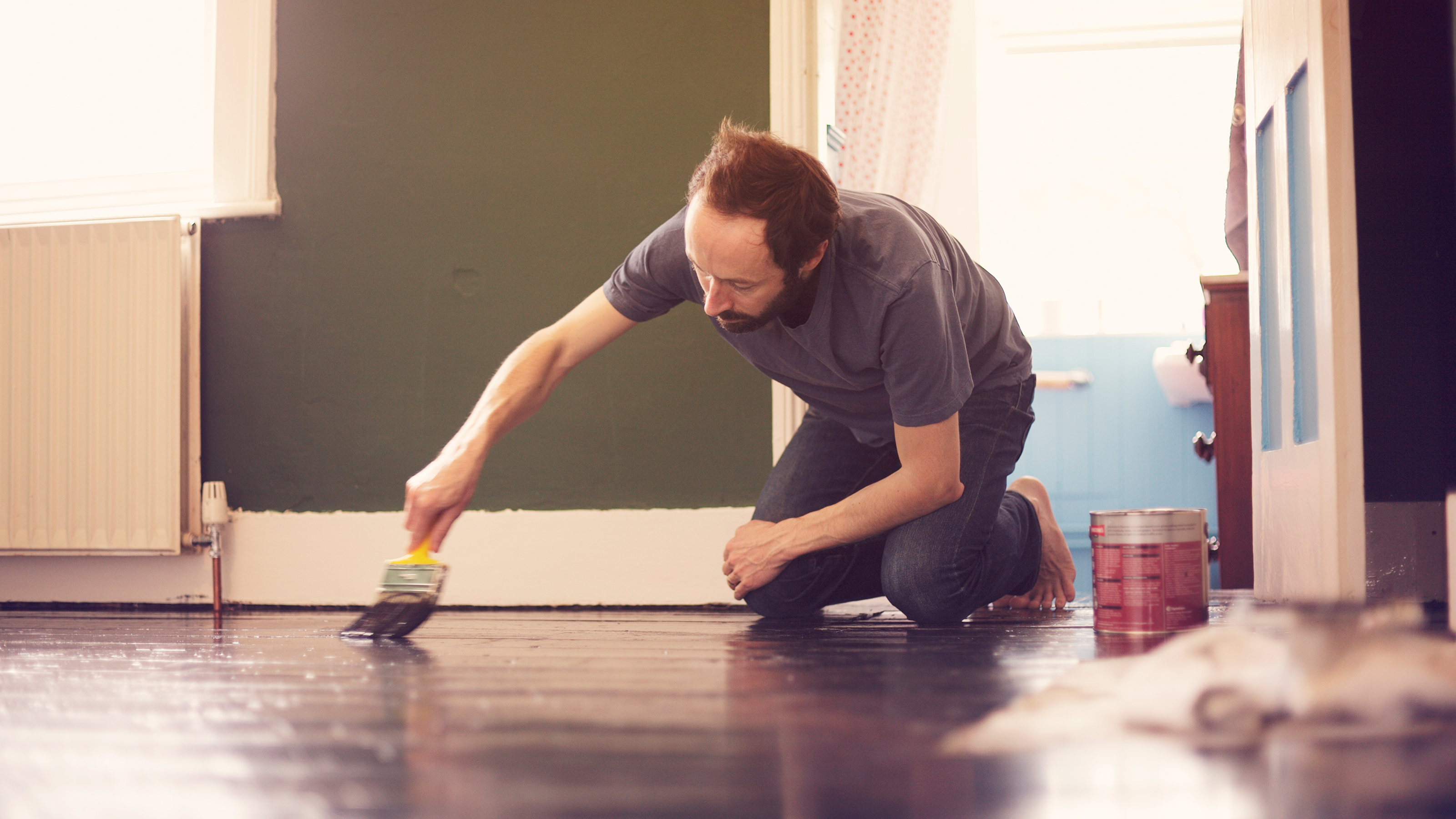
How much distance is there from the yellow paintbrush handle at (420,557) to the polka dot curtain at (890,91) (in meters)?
1.38

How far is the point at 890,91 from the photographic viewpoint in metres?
2.42

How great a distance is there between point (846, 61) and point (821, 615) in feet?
4.33

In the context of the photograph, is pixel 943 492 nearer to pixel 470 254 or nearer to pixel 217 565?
pixel 470 254

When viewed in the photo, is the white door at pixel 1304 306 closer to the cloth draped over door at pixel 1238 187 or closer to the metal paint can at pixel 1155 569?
the metal paint can at pixel 1155 569

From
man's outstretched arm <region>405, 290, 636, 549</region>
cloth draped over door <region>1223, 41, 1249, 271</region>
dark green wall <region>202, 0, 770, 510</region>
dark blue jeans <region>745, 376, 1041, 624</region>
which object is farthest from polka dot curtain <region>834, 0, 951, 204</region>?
man's outstretched arm <region>405, 290, 636, 549</region>

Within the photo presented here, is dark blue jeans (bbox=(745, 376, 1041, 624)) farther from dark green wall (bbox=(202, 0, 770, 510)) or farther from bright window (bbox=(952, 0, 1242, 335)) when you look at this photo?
bright window (bbox=(952, 0, 1242, 335))

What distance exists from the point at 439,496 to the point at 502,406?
20cm

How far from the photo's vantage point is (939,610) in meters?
1.51

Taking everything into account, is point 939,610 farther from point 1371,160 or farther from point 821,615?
point 1371,160

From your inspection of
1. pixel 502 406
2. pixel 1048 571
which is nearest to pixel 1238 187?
pixel 1048 571

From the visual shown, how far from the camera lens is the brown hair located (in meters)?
1.23

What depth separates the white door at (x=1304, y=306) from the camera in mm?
1389

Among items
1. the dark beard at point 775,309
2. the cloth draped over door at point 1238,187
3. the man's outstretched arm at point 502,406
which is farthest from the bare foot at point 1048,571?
the cloth draped over door at point 1238,187

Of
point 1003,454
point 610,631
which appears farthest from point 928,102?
point 610,631
